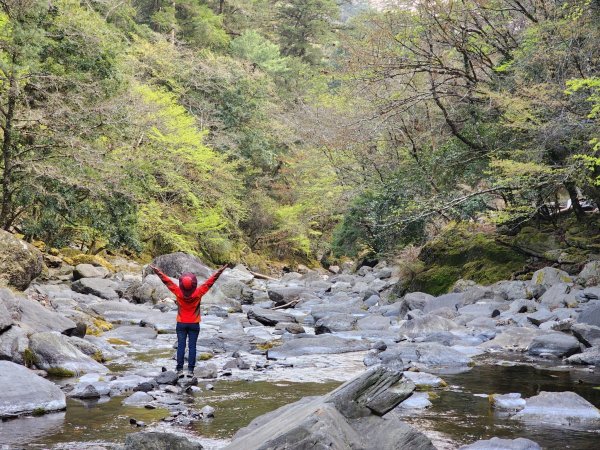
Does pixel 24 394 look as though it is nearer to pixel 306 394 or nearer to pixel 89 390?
pixel 89 390

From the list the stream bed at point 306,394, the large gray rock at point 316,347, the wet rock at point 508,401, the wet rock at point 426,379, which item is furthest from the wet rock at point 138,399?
the wet rock at point 508,401

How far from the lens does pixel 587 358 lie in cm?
823

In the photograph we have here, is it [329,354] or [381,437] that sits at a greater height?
[381,437]

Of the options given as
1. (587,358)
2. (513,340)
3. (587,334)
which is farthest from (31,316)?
(587,334)

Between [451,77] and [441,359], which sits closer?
[441,359]

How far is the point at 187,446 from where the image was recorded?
4.34 metres

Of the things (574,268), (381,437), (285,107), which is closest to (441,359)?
(381,437)

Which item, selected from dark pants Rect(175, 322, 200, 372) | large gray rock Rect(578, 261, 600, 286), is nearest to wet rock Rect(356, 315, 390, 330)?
large gray rock Rect(578, 261, 600, 286)

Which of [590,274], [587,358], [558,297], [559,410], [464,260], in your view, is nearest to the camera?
[559,410]

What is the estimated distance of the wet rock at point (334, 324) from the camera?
40.6 feet

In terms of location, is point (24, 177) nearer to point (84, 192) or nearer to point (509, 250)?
point (84, 192)

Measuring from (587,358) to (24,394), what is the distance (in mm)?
6478

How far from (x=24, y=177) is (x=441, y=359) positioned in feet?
31.2

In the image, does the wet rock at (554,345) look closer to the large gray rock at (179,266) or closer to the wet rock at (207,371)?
the wet rock at (207,371)
